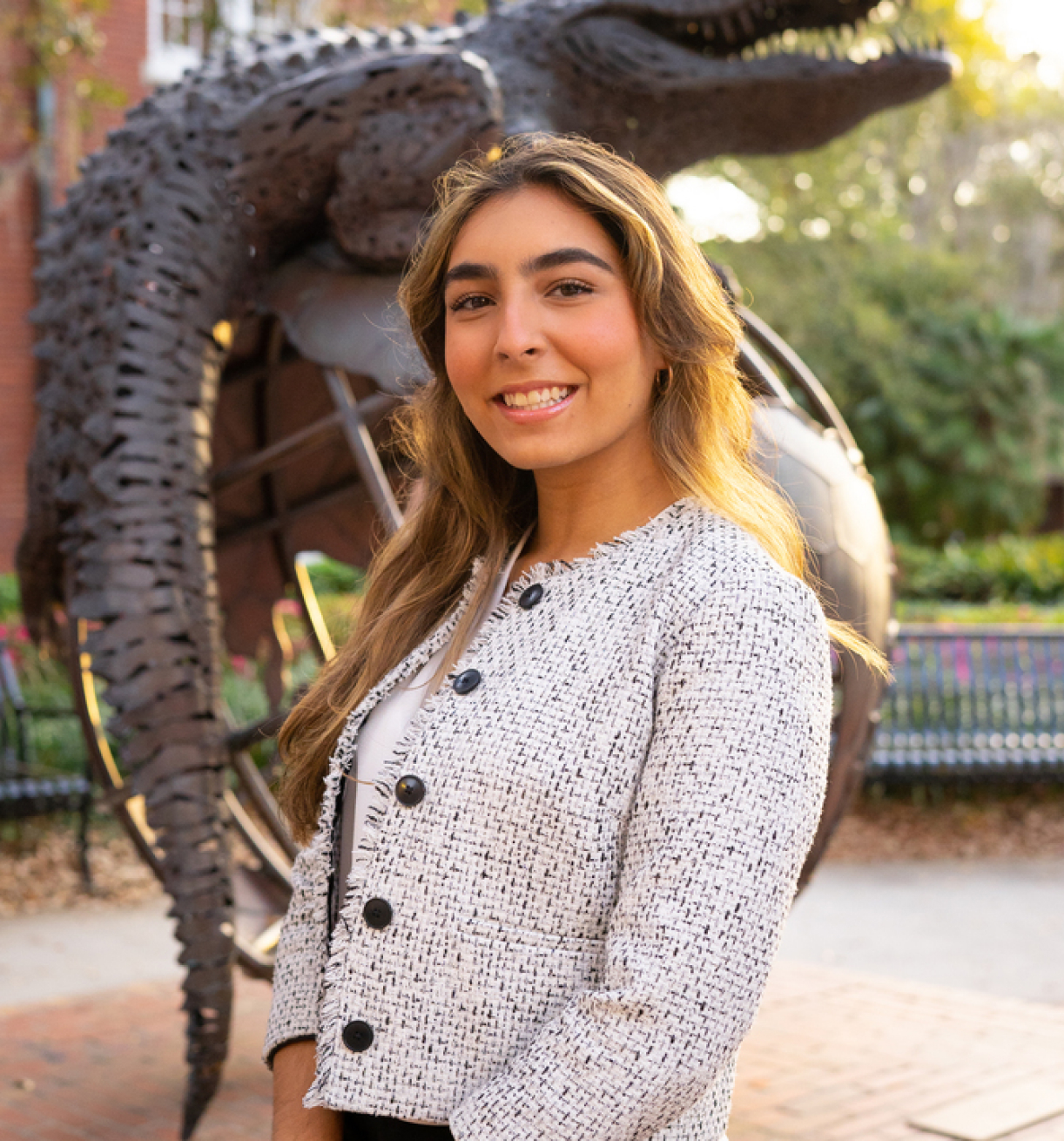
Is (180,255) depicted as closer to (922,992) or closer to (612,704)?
(612,704)

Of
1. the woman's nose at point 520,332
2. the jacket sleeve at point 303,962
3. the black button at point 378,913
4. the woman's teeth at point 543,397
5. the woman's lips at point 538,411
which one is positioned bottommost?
the jacket sleeve at point 303,962

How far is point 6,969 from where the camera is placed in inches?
234

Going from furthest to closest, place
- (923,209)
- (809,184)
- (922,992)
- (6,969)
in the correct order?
1. (923,209)
2. (809,184)
3. (6,969)
4. (922,992)

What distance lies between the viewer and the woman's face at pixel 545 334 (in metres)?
1.62

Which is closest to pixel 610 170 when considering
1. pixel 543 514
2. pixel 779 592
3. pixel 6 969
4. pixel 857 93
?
pixel 543 514

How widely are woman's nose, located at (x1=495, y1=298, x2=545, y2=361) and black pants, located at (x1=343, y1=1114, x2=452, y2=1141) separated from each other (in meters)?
0.91

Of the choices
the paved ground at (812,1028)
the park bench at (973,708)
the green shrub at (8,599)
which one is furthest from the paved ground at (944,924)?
the green shrub at (8,599)

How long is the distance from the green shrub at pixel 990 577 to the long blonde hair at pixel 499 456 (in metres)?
11.2

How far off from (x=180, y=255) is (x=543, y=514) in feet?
7.27

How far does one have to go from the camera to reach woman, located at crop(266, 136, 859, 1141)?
53.3 inches

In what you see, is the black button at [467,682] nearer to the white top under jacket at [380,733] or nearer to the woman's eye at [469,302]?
the white top under jacket at [380,733]

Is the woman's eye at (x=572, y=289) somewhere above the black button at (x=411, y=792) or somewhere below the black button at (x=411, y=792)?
above

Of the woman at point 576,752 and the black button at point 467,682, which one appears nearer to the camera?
the woman at point 576,752

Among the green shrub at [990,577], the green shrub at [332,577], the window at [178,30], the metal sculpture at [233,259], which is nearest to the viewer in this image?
the metal sculpture at [233,259]
